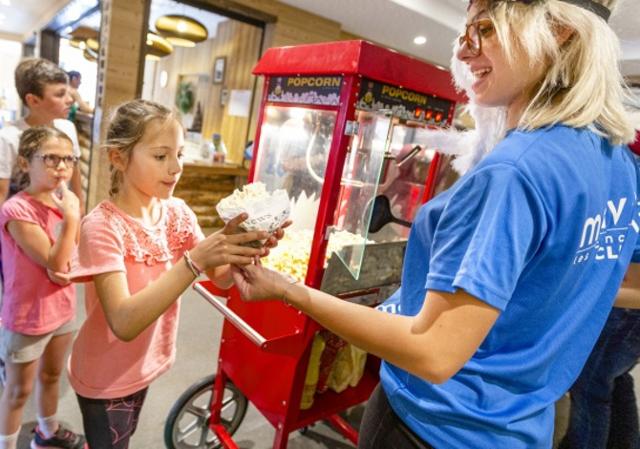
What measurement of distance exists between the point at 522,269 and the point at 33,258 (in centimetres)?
167

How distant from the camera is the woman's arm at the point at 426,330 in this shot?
2.07 feet

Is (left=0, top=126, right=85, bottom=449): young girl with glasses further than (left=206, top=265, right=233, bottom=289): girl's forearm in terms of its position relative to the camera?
Yes

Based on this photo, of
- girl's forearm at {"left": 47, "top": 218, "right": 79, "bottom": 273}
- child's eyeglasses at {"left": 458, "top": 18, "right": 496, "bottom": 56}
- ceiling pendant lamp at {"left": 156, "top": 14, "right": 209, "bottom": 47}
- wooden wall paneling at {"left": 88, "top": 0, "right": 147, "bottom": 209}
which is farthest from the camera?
ceiling pendant lamp at {"left": 156, "top": 14, "right": 209, "bottom": 47}

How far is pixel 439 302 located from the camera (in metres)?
0.65

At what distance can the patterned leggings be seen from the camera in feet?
3.90

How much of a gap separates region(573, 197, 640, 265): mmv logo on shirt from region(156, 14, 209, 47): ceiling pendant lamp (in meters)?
5.65

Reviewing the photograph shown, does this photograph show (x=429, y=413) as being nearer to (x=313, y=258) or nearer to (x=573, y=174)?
(x=573, y=174)

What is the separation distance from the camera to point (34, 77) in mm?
2002

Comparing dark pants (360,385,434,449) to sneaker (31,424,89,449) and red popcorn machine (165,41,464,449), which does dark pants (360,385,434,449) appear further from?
sneaker (31,424,89,449)

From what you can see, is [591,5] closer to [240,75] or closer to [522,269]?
[522,269]

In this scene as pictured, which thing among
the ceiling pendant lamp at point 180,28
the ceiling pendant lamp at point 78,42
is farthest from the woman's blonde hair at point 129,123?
the ceiling pendant lamp at point 78,42

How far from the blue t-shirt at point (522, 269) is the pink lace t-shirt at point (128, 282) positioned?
2.47ft

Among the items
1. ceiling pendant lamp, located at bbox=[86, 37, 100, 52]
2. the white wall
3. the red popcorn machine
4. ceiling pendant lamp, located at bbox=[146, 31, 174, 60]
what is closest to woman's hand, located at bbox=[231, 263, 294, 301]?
the red popcorn machine

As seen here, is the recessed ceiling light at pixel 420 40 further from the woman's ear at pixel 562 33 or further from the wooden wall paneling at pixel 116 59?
the woman's ear at pixel 562 33
